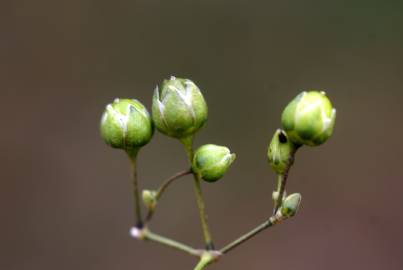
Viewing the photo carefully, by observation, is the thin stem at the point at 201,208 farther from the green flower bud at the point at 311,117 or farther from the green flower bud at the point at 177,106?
the green flower bud at the point at 311,117

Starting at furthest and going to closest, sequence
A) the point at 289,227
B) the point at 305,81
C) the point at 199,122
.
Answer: the point at 305,81, the point at 289,227, the point at 199,122

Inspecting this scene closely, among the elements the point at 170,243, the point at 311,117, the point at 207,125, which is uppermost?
the point at 311,117

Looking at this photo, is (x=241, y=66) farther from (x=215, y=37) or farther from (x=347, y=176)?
(x=347, y=176)

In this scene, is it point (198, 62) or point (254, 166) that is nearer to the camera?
point (254, 166)

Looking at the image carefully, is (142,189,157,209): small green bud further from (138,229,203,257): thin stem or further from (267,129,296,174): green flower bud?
(267,129,296,174): green flower bud

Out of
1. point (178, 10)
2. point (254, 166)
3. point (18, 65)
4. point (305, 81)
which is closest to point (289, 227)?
point (254, 166)

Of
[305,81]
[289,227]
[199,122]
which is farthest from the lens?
[305,81]

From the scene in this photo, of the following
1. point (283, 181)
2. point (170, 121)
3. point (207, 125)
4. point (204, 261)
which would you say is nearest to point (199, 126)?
point (170, 121)

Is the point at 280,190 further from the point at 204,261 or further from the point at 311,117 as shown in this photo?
the point at 204,261
